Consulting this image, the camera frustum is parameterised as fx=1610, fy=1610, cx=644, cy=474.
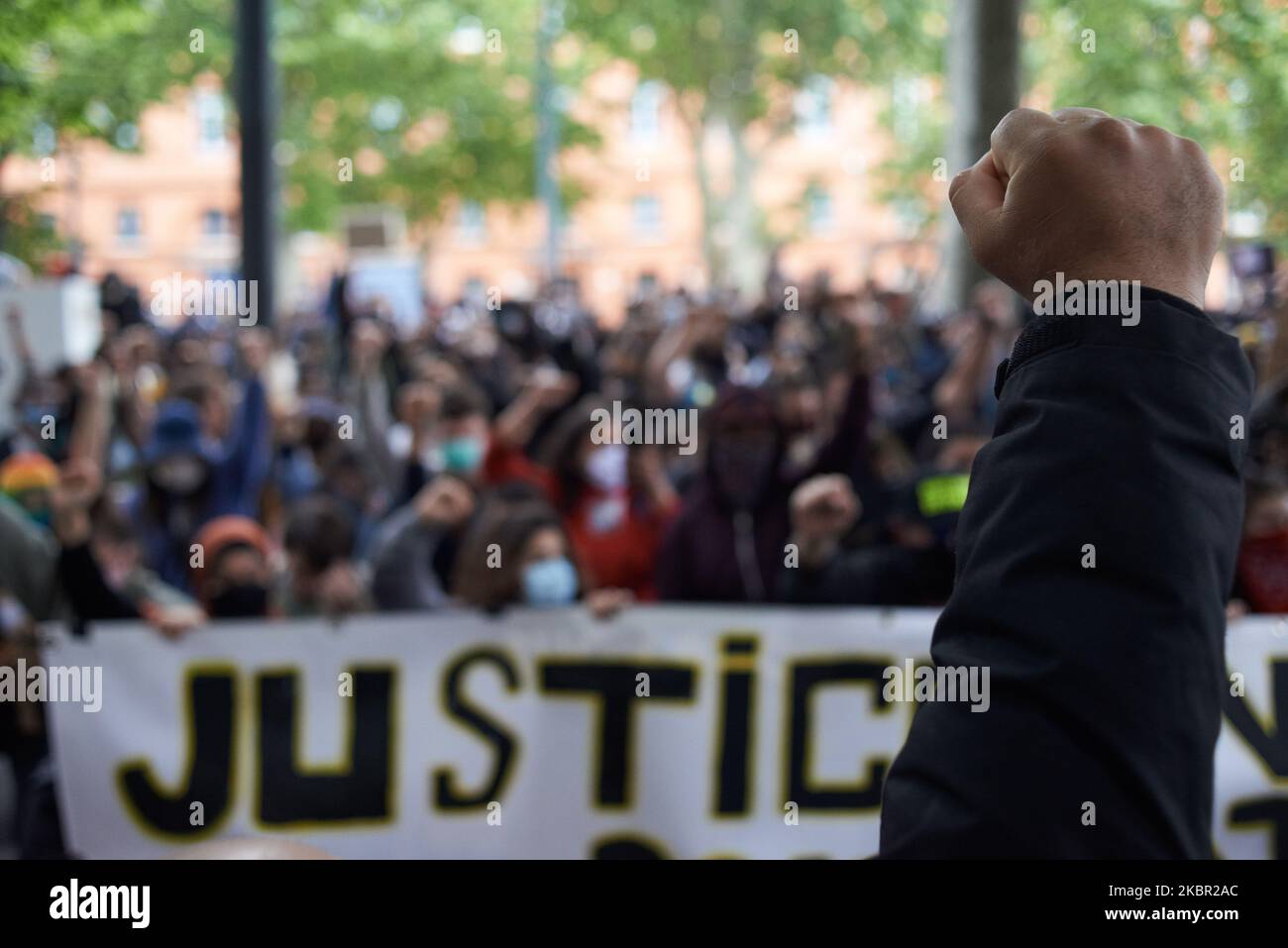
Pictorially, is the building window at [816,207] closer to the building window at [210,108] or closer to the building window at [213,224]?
the building window at [210,108]

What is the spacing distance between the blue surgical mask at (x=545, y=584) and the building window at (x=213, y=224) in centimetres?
5822

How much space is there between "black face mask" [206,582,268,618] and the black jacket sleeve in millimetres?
4268

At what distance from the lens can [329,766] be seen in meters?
4.39

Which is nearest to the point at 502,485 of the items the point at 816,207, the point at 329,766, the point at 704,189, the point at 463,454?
the point at 463,454

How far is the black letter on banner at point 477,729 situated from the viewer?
438 cm

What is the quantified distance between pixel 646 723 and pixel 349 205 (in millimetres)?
35385

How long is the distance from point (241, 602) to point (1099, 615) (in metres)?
4.41

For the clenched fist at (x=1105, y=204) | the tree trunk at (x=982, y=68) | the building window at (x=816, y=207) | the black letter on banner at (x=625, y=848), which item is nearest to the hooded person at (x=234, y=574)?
the black letter on banner at (x=625, y=848)

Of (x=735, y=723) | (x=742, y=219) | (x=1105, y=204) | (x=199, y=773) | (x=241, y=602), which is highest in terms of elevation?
(x=742, y=219)

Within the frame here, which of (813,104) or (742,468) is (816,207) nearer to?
(813,104)

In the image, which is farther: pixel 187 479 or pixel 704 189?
pixel 704 189

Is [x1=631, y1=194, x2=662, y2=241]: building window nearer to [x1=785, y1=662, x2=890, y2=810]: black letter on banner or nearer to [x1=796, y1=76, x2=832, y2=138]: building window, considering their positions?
[x1=796, y1=76, x2=832, y2=138]: building window

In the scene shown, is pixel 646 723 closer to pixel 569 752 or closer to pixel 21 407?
pixel 569 752
